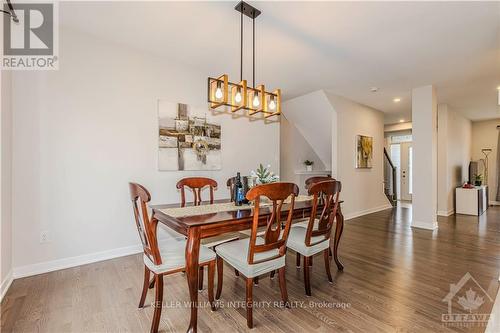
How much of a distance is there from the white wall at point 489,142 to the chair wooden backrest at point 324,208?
8098 mm

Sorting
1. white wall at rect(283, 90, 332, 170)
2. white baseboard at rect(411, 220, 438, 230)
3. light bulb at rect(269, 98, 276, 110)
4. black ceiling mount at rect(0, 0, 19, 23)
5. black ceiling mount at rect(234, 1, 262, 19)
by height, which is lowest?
white baseboard at rect(411, 220, 438, 230)

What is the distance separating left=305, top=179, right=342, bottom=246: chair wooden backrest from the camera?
2041mm

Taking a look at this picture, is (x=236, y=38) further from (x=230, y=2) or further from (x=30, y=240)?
(x=30, y=240)

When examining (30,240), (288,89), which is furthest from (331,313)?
(288,89)

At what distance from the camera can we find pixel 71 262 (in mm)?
2666

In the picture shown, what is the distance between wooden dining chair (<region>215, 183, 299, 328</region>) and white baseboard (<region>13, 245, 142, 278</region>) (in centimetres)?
166

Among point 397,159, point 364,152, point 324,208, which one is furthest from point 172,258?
point 397,159

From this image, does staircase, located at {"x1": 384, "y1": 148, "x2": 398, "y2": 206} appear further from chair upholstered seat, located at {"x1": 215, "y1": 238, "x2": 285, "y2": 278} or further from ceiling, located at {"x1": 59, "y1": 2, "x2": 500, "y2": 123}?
chair upholstered seat, located at {"x1": 215, "y1": 238, "x2": 285, "y2": 278}

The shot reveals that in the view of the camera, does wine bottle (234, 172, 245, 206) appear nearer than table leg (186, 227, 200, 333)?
No

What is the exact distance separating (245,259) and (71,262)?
7.15 feet

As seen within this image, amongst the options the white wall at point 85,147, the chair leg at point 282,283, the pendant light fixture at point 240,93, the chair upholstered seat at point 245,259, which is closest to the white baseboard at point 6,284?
the white wall at point 85,147

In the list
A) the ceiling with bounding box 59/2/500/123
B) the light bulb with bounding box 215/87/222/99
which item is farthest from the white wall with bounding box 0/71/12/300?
the light bulb with bounding box 215/87/222/99

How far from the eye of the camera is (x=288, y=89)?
461 centimetres

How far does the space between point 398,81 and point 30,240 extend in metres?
5.57
